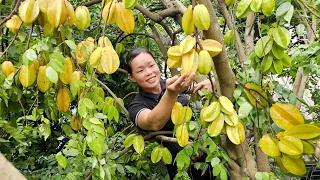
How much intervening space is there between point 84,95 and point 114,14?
0.93 ft

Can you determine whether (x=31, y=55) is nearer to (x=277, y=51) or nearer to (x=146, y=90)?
(x=277, y=51)

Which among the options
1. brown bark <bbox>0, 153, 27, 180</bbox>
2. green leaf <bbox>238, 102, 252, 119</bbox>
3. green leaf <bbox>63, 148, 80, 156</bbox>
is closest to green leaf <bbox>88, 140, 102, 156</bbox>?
green leaf <bbox>63, 148, 80, 156</bbox>

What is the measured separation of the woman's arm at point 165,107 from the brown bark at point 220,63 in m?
0.15

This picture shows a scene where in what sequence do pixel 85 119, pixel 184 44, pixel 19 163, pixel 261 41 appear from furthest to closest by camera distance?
pixel 19 163
pixel 85 119
pixel 261 41
pixel 184 44

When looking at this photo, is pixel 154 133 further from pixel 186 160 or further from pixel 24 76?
pixel 24 76

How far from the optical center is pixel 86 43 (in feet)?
4.90

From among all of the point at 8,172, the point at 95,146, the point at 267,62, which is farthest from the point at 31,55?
the point at 8,172

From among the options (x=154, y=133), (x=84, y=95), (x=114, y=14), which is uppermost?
(x=114, y=14)

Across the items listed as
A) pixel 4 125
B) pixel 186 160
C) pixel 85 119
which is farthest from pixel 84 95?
pixel 4 125

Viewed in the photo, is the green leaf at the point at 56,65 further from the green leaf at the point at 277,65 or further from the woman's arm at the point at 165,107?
the green leaf at the point at 277,65

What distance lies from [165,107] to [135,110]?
0.46 meters

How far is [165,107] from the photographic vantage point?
1.46 meters

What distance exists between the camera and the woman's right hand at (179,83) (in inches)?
44.7

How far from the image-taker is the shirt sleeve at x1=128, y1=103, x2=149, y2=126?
5.99 ft
